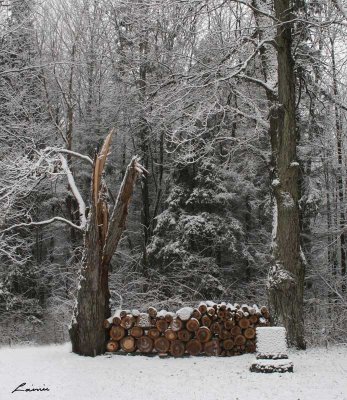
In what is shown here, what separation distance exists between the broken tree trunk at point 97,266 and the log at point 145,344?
2.59 feet

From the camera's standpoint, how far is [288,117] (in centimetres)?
1262

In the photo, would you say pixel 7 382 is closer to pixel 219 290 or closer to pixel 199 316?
pixel 199 316

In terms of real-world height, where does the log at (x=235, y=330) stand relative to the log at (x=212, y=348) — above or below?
above

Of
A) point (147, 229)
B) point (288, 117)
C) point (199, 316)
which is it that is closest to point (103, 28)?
point (147, 229)

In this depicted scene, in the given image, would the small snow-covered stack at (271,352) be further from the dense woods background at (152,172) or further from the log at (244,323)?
the dense woods background at (152,172)

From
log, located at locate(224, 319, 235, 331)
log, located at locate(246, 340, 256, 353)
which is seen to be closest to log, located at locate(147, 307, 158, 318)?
log, located at locate(224, 319, 235, 331)

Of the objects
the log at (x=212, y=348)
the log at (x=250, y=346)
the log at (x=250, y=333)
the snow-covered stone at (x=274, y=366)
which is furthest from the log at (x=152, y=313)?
the snow-covered stone at (x=274, y=366)

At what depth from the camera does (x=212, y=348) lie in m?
11.7

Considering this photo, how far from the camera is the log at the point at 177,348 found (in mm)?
11500

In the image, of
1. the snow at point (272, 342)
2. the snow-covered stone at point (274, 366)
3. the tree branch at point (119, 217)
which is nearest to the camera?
the snow-covered stone at point (274, 366)

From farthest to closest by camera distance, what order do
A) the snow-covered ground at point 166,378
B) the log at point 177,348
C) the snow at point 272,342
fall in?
the log at point 177,348 < the snow at point 272,342 < the snow-covered ground at point 166,378

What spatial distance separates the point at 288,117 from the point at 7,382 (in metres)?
8.10

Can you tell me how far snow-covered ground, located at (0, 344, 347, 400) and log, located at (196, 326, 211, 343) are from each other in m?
0.44

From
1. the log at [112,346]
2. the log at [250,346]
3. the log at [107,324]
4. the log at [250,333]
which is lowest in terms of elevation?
the log at [250,346]
